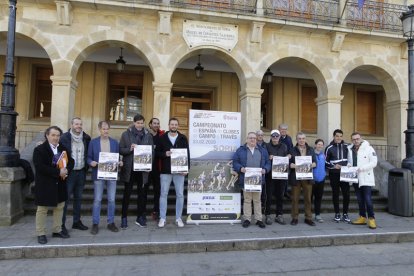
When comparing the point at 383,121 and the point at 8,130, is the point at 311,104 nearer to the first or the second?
the point at 383,121

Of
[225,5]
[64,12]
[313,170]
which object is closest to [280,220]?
[313,170]

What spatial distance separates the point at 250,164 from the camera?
6348 mm

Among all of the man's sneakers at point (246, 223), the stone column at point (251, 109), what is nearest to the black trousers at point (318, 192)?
the man's sneakers at point (246, 223)

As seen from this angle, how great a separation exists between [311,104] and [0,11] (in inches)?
452

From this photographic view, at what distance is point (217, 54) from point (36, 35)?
506cm

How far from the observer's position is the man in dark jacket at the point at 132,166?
596 cm

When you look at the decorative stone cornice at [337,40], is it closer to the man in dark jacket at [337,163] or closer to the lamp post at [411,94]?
the lamp post at [411,94]

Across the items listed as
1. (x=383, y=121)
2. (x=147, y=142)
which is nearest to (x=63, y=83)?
(x=147, y=142)

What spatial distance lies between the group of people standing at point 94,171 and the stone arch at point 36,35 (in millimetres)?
3794

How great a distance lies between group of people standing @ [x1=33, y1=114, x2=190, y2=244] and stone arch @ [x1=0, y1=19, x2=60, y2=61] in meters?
3.79

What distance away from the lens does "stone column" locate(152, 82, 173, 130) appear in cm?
895

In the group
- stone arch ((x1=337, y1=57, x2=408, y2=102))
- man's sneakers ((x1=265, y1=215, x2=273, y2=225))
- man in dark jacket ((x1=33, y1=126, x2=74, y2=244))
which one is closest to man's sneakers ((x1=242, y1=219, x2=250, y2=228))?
man's sneakers ((x1=265, y1=215, x2=273, y2=225))

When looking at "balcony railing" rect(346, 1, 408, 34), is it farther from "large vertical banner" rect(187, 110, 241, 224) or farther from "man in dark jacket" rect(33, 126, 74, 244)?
"man in dark jacket" rect(33, 126, 74, 244)

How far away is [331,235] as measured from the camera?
5777 mm
